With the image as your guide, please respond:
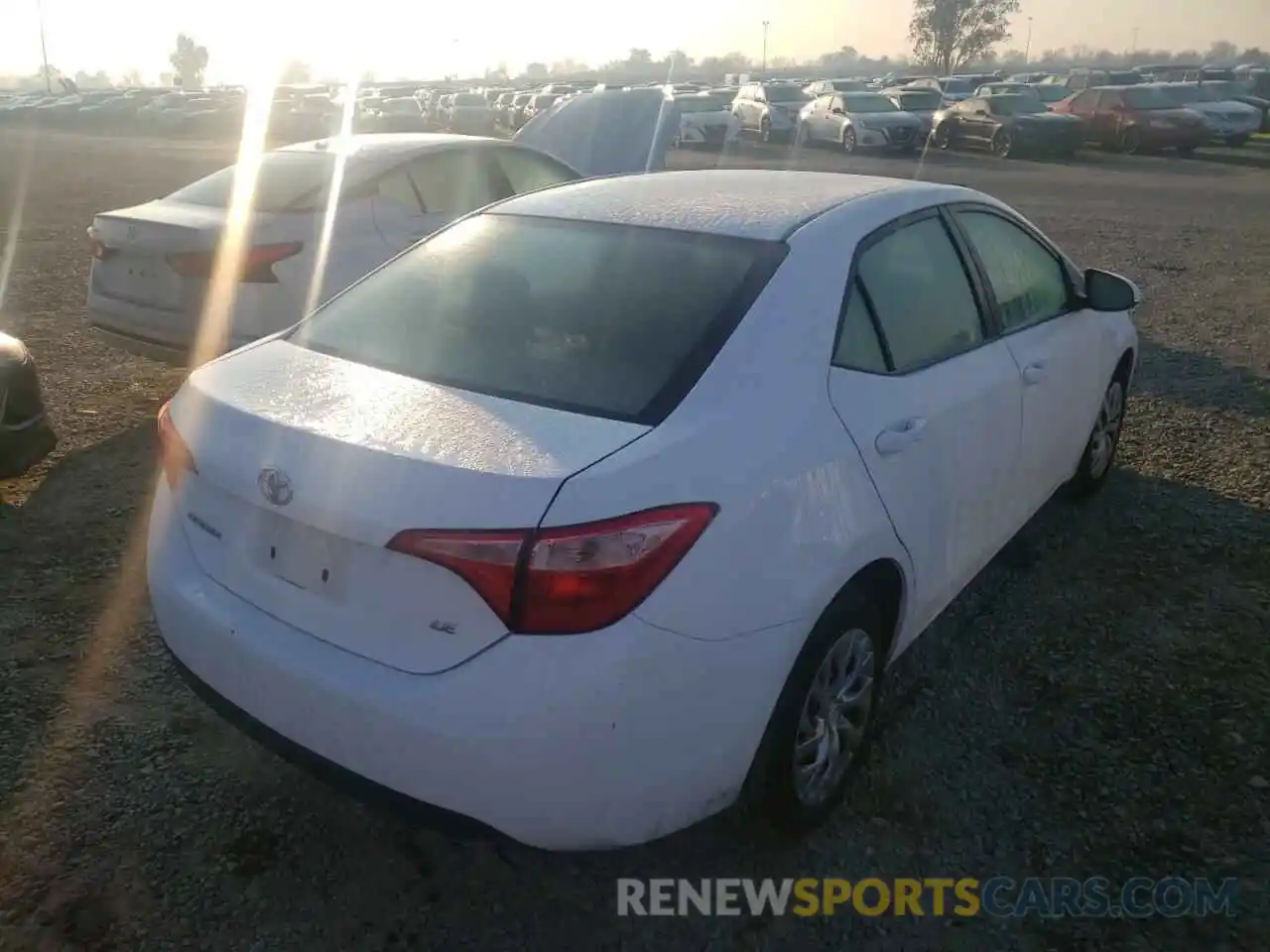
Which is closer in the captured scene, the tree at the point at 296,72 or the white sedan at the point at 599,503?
the white sedan at the point at 599,503

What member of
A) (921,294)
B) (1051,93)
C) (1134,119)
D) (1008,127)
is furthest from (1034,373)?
(1051,93)

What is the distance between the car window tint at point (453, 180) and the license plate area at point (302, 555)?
14.3 ft

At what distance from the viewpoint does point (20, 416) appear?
15.1ft

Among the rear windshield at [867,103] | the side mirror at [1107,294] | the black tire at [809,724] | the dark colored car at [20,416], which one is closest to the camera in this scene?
the black tire at [809,724]

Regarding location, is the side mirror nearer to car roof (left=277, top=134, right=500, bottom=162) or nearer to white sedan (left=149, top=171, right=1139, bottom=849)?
white sedan (left=149, top=171, right=1139, bottom=849)

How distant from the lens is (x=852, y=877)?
8.91ft

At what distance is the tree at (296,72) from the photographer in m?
109

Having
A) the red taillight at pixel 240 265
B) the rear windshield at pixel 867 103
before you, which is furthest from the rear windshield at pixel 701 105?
the red taillight at pixel 240 265

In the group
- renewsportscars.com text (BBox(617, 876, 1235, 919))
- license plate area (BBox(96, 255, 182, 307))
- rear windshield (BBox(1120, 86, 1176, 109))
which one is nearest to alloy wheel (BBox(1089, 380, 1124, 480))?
renewsportscars.com text (BBox(617, 876, 1235, 919))

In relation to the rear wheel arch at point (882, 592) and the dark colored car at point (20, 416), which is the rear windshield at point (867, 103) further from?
the rear wheel arch at point (882, 592)

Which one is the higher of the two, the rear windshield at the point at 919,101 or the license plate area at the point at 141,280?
the license plate area at the point at 141,280

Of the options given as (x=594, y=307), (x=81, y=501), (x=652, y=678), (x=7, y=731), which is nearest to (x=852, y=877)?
(x=652, y=678)

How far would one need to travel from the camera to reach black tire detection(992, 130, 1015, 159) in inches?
990

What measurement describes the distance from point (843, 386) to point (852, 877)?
123 centimetres
